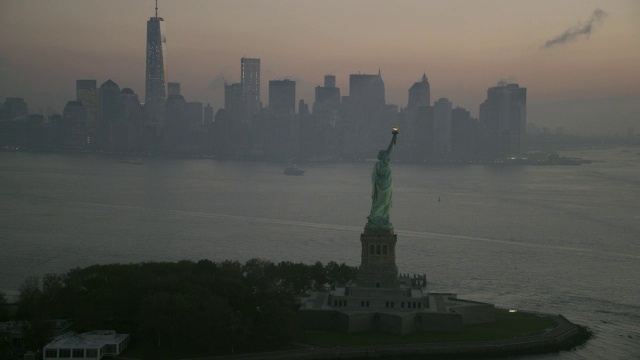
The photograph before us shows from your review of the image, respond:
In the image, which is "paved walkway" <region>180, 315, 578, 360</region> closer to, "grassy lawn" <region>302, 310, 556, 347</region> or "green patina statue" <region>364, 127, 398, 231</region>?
"grassy lawn" <region>302, 310, 556, 347</region>

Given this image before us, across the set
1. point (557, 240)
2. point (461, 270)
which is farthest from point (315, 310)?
point (557, 240)

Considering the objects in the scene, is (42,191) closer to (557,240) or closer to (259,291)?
(557,240)

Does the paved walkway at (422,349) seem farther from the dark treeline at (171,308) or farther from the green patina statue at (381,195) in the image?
the green patina statue at (381,195)

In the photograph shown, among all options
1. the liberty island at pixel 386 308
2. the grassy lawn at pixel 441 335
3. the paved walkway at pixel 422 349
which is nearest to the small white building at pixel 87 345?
the paved walkway at pixel 422 349

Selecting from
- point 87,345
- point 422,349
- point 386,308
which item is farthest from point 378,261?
point 87,345

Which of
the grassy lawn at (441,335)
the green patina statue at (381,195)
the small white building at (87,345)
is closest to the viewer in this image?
the small white building at (87,345)
